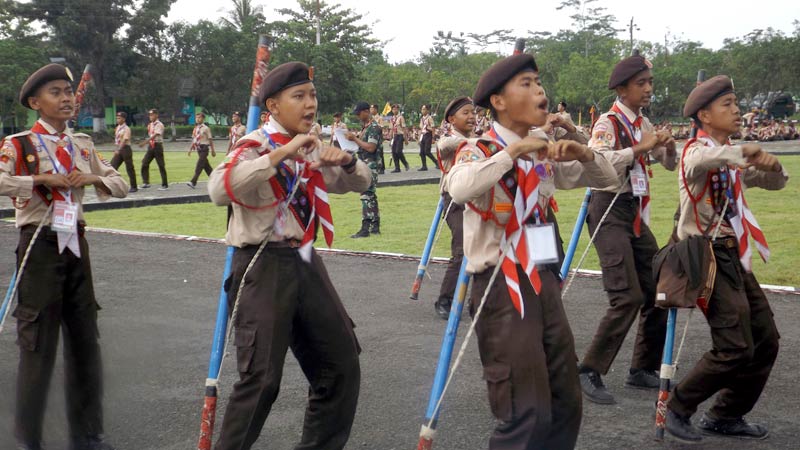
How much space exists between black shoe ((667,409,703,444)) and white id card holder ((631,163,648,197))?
1423 millimetres

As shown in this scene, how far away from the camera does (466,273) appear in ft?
12.6

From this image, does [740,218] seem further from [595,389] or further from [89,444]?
[89,444]

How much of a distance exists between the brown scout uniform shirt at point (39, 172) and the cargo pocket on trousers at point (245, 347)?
146cm

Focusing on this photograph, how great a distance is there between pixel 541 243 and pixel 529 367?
522mm

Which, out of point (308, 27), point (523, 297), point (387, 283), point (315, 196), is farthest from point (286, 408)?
point (308, 27)

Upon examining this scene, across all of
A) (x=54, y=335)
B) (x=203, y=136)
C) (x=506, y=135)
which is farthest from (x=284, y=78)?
(x=203, y=136)

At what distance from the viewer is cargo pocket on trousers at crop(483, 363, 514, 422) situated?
3.54 m

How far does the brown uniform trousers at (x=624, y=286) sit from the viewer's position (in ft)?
17.9

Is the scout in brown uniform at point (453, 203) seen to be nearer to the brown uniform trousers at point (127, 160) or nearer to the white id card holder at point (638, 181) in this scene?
the white id card holder at point (638, 181)

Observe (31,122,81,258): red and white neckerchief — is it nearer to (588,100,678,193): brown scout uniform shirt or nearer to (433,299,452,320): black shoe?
(588,100,678,193): brown scout uniform shirt

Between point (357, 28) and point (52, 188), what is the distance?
66034 millimetres

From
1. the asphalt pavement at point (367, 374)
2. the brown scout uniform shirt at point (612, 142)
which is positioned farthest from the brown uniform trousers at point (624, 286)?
the asphalt pavement at point (367, 374)

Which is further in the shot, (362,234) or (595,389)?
(362,234)

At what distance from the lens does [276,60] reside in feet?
202
